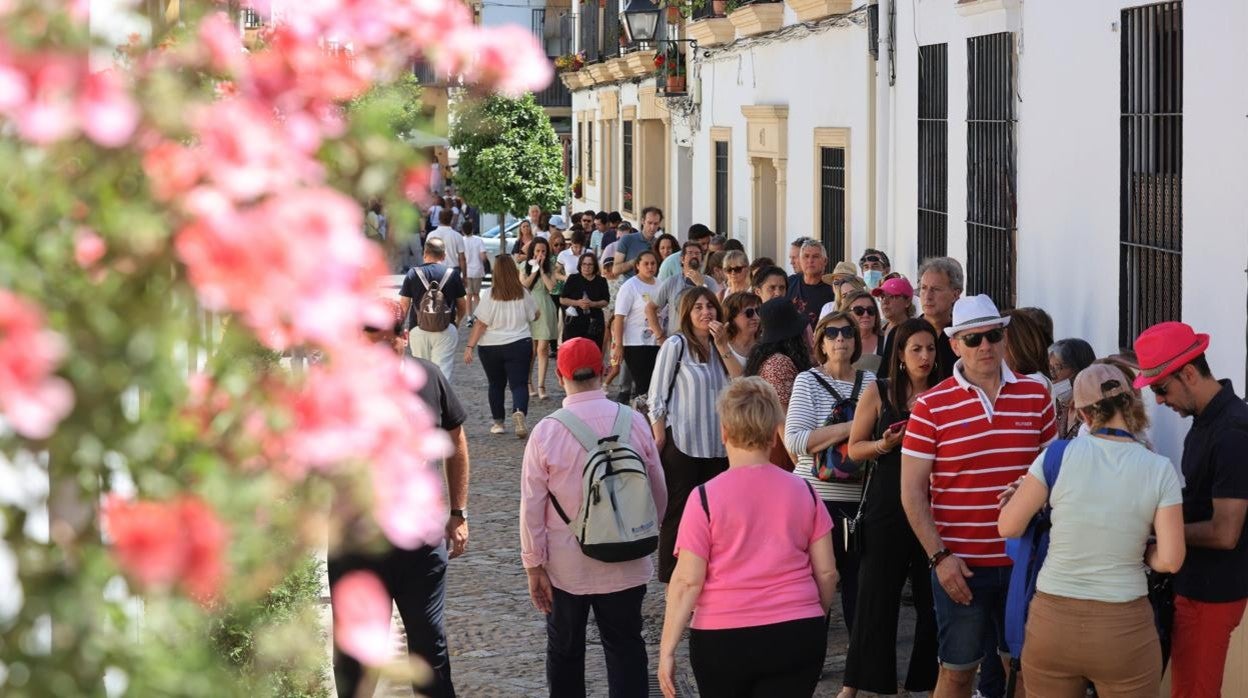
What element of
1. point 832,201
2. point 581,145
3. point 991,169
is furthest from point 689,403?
point 581,145

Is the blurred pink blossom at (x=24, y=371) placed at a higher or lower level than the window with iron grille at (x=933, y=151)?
lower

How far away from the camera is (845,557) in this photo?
748cm

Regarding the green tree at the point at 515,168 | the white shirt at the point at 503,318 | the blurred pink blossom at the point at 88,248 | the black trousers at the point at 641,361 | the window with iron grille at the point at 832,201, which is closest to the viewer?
the blurred pink blossom at the point at 88,248

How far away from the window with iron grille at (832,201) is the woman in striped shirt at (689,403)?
6946mm

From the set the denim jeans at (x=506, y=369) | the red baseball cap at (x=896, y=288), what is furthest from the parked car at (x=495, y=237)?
the red baseball cap at (x=896, y=288)

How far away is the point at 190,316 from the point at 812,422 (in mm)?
5655

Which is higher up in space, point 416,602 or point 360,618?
point 360,618

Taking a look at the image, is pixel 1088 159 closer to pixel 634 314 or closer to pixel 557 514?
pixel 557 514

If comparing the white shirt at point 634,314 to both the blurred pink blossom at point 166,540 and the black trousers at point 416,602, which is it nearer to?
the black trousers at point 416,602

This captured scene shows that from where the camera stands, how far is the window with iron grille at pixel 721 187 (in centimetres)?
2155

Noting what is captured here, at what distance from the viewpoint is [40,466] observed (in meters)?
1.73

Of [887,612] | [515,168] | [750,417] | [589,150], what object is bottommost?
[887,612]

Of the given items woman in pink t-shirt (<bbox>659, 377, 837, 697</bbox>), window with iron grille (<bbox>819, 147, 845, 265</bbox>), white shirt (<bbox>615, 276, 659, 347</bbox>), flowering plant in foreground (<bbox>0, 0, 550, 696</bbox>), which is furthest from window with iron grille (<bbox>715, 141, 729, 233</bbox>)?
flowering plant in foreground (<bbox>0, 0, 550, 696</bbox>)

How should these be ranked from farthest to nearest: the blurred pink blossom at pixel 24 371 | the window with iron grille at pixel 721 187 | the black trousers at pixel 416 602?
the window with iron grille at pixel 721 187
the black trousers at pixel 416 602
the blurred pink blossom at pixel 24 371
